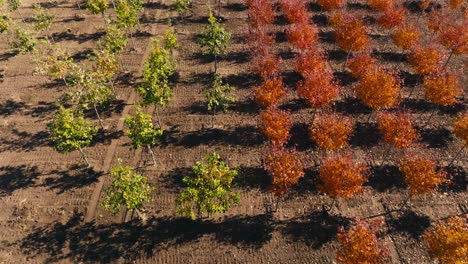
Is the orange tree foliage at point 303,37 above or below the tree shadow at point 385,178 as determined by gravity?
above

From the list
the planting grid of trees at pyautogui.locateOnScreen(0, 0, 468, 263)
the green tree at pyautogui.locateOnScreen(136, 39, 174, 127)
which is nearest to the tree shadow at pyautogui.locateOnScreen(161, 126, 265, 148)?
the planting grid of trees at pyautogui.locateOnScreen(0, 0, 468, 263)

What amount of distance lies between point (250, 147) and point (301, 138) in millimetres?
5363

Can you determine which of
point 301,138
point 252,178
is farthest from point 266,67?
point 252,178

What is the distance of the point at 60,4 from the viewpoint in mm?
56875

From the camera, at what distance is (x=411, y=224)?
30641 mm

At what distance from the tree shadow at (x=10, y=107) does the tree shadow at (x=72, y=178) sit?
10.9m

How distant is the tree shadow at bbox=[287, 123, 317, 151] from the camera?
36.3 m

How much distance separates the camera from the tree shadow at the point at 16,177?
109 ft

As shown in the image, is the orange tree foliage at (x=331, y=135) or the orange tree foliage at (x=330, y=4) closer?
the orange tree foliage at (x=331, y=135)

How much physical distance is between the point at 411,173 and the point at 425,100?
14669mm

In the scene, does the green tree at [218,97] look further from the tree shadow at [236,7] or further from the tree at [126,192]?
the tree shadow at [236,7]

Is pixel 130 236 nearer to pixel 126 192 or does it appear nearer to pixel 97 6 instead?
pixel 126 192

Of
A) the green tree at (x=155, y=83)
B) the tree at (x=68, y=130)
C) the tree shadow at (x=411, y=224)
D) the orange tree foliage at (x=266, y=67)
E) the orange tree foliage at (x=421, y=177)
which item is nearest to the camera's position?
the orange tree foliage at (x=421, y=177)

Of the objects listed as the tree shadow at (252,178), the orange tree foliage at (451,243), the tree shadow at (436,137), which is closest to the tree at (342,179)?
the tree shadow at (252,178)
